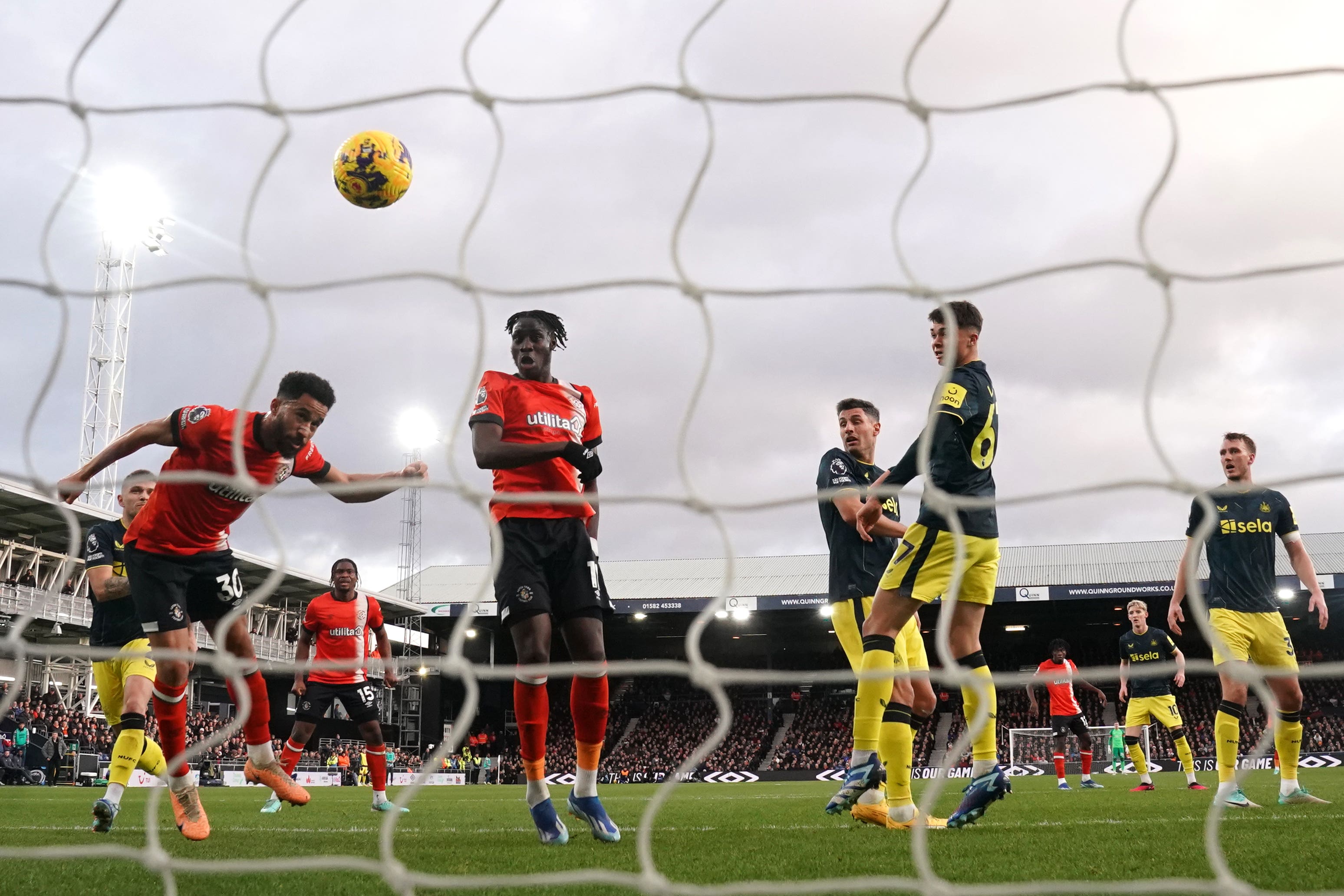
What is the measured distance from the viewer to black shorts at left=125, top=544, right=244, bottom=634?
15.7ft

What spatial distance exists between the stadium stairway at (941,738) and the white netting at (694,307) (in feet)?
91.2

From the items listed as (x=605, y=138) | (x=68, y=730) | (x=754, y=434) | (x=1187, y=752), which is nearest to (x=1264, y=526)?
(x=754, y=434)

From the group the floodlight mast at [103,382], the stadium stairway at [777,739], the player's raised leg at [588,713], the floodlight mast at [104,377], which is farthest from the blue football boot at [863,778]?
the floodlight mast at [103,382]

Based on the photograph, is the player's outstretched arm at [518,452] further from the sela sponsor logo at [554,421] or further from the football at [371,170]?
the football at [371,170]

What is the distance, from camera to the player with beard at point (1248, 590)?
233 inches

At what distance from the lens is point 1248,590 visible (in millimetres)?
5996

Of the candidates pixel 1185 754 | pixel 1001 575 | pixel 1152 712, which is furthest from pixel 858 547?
pixel 1001 575

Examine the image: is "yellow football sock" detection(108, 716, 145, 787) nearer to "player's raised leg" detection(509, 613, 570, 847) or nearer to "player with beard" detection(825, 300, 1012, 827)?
"player's raised leg" detection(509, 613, 570, 847)

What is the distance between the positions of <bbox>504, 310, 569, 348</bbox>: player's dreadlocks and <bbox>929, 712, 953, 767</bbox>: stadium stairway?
2611 cm

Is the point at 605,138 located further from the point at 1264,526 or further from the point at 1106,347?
the point at 1264,526

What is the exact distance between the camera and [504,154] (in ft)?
10.6

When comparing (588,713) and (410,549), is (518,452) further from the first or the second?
(410,549)

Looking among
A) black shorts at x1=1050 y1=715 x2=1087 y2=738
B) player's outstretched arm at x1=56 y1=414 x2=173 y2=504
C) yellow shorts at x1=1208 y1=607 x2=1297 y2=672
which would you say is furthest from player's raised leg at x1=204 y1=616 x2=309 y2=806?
black shorts at x1=1050 y1=715 x2=1087 y2=738

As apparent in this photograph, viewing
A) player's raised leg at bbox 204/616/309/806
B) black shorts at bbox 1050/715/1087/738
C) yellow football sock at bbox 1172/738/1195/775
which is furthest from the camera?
black shorts at bbox 1050/715/1087/738
